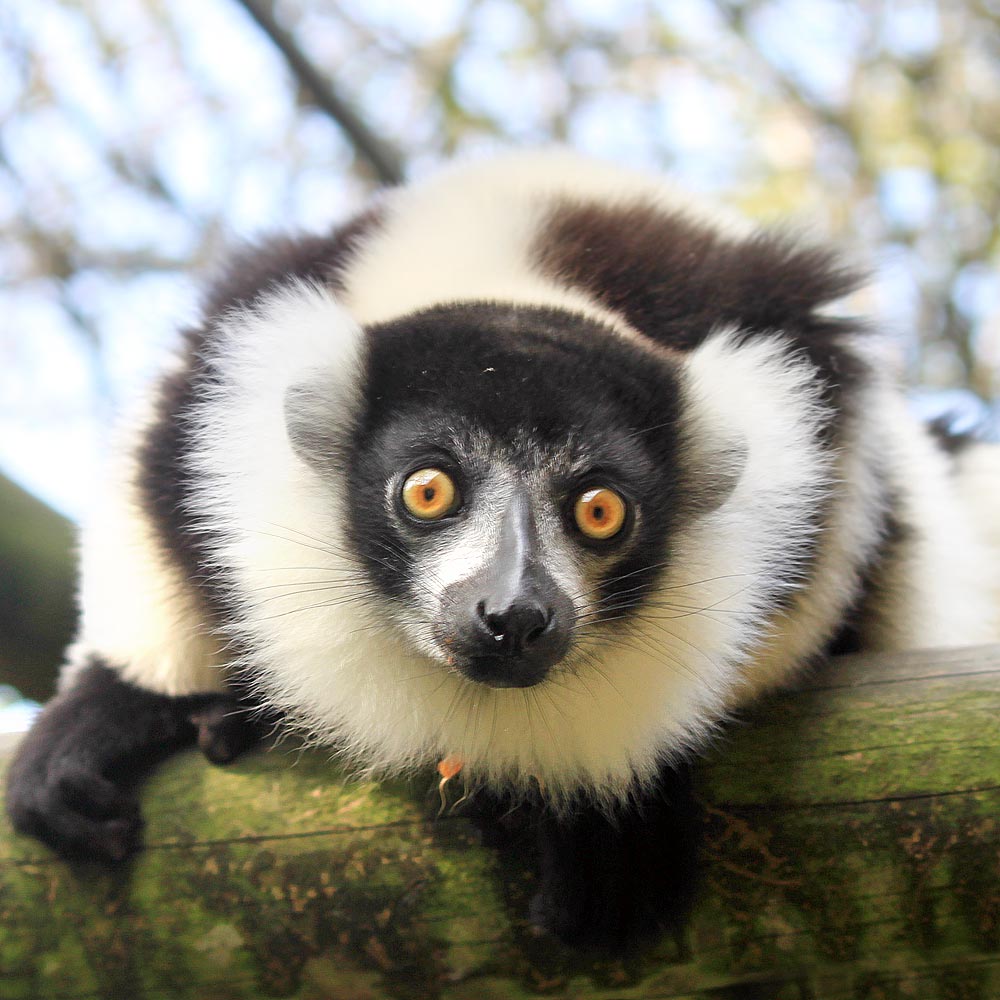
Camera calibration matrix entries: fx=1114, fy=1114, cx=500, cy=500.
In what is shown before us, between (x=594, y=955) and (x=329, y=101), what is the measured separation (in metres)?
6.13

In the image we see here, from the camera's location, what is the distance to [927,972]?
2.40m

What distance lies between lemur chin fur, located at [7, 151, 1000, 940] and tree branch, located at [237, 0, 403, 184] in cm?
359

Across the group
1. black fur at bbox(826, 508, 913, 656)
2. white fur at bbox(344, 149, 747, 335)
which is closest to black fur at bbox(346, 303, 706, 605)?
white fur at bbox(344, 149, 747, 335)

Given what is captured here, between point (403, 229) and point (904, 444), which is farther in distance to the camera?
point (904, 444)

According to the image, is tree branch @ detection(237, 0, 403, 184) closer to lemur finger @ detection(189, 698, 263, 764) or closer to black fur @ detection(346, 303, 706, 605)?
black fur @ detection(346, 303, 706, 605)

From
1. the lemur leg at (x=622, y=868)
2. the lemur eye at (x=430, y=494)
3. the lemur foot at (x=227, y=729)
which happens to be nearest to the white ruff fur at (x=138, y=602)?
the lemur foot at (x=227, y=729)

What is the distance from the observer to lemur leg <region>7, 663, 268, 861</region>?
2.62 meters

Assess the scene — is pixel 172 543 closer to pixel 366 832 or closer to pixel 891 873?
pixel 366 832

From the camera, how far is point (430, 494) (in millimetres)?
2564

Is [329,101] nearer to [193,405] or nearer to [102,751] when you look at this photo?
[193,405]

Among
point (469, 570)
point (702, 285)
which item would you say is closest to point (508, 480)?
point (469, 570)

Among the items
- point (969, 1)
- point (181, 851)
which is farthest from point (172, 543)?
point (969, 1)

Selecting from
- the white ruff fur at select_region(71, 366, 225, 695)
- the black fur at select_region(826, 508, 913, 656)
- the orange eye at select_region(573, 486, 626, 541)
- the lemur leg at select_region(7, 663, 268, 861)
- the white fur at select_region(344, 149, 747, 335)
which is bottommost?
the lemur leg at select_region(7, 663, 268, 861)

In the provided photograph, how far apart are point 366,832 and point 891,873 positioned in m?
1.15
